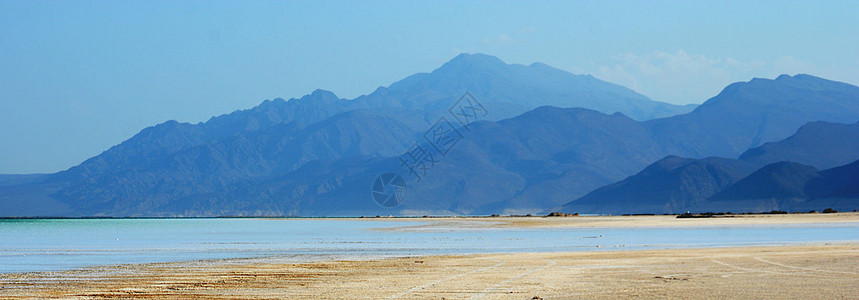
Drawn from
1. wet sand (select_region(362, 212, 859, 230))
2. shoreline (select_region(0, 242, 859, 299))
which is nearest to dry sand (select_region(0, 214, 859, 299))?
shoreline (select_region(0, 242, 859, 299))

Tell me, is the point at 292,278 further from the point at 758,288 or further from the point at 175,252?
the point at 175,252

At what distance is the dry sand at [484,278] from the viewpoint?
23297 millimetres

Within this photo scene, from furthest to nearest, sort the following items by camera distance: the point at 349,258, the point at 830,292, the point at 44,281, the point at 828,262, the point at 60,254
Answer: the point at 60,254, the point at 349,258, the point at 828,262, the point at 44,281, the point at 830,292

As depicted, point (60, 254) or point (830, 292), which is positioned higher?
point (60, 254)

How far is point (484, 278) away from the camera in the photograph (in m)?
27.7

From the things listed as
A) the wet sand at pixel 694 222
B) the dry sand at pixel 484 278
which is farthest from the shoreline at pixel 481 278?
the wet sand at pixel 694 222

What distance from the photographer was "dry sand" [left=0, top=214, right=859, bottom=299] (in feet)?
76.4

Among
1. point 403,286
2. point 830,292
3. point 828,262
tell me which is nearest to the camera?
point 830,292

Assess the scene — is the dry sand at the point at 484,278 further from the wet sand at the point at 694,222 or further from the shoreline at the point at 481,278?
the wet sand at the point at 694,222

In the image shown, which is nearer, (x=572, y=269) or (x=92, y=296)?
(x=92, y=296)

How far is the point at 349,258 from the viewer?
1588 inches

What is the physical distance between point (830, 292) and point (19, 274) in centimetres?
2335

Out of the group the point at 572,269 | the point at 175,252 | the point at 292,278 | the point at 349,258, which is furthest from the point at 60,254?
the point at 572,269

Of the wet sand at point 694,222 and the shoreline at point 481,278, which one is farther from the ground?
the wet sand at point 694,222
